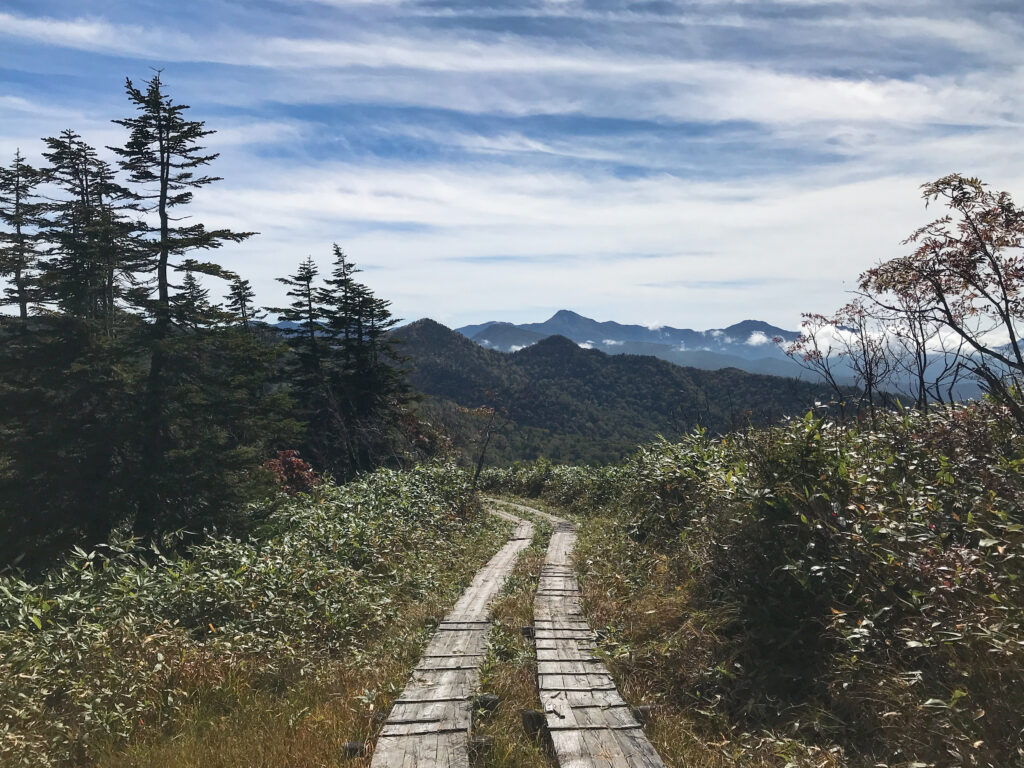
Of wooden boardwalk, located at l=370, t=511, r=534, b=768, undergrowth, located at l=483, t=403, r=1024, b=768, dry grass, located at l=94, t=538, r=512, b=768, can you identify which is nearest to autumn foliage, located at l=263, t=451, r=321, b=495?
wooden boardwalk, located at l=370, t=511, r=534, b=768

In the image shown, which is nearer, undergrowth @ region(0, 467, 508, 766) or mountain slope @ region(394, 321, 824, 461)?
undergrowth @ region(0, 467, 508, 766)

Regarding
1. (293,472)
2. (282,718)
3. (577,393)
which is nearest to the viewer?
(282,718)

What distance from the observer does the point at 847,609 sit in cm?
549

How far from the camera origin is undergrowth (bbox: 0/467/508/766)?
4.97 m

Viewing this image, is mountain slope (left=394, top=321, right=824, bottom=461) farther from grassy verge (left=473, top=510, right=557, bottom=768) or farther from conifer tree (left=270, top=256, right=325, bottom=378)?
grassy verge (left=473, top=510, right=557, bottom=768)

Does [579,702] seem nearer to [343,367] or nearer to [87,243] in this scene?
[87,243]

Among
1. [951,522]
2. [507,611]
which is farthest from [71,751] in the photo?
[951,522]

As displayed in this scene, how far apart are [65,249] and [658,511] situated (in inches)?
840

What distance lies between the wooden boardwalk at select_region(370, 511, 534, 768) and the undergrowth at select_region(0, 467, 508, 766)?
259 mm

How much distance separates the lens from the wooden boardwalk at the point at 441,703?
449 cm

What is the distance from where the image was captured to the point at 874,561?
5426 mm

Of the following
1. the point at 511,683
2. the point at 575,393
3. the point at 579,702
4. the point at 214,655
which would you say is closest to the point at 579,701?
the point at 579,702

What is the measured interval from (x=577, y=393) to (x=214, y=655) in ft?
530

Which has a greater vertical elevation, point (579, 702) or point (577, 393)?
point (577, 393)
